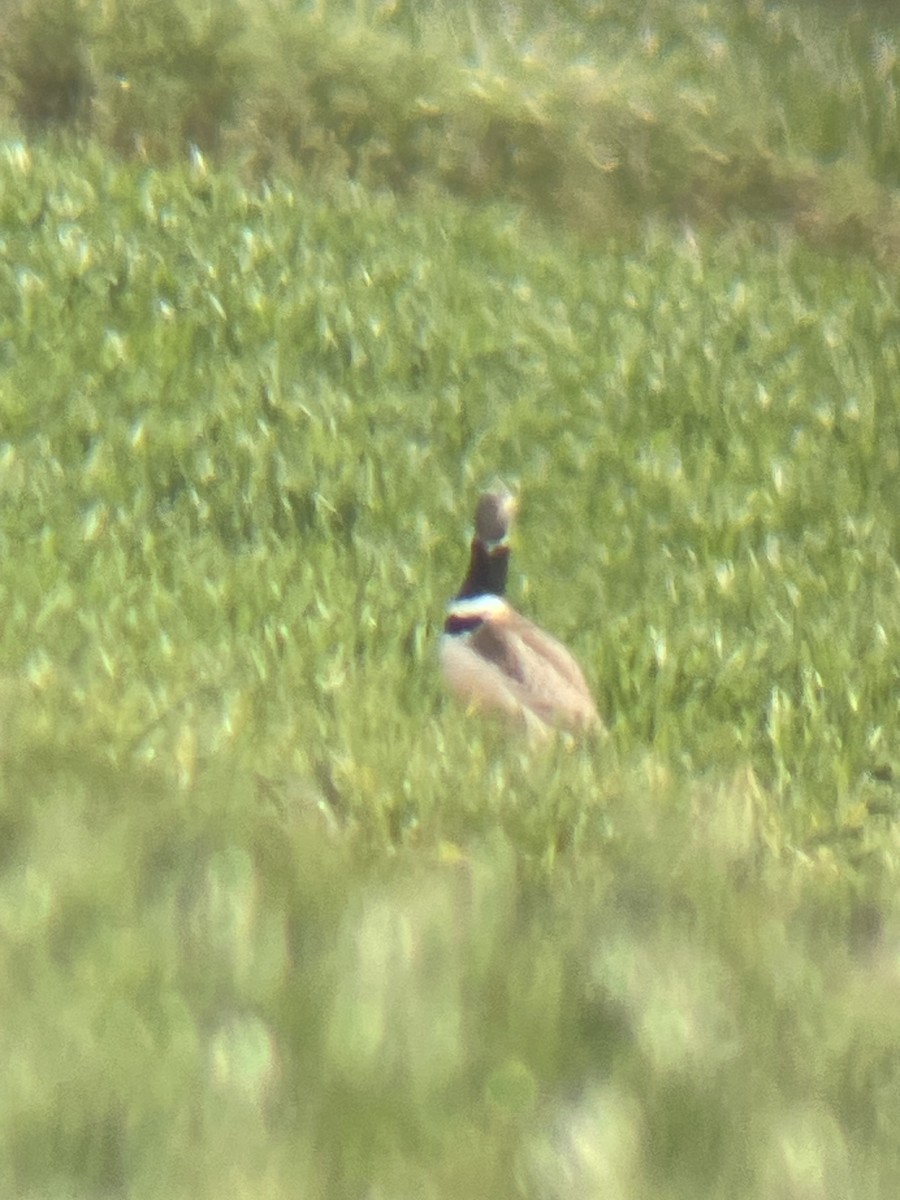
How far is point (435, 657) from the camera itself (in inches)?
237

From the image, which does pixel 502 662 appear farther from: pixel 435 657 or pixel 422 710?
pixel 435 657

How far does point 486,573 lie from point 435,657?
285 millimetres

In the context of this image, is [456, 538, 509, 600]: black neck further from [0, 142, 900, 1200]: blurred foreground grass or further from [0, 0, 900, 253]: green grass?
[0, 0, 900, 253]: green grass

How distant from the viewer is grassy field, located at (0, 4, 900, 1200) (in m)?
2.90

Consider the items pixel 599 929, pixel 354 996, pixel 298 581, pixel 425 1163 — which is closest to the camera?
pixel 425 1163

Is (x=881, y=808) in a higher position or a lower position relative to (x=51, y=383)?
lower

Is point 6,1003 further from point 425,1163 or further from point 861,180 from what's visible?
point 861,180

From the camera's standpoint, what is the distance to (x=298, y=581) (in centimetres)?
650

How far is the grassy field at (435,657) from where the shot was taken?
9.52 ft

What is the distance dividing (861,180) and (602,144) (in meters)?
1.63

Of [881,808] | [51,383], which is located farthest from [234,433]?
[881,808]

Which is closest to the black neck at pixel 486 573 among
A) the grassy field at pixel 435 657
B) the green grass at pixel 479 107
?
the grassy field at pixel 435 657

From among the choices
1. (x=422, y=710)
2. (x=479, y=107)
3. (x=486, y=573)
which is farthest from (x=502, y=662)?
(x=479, y=107)

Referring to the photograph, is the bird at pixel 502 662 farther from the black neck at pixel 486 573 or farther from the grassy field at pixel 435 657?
the grassy field at pixel 435 657
